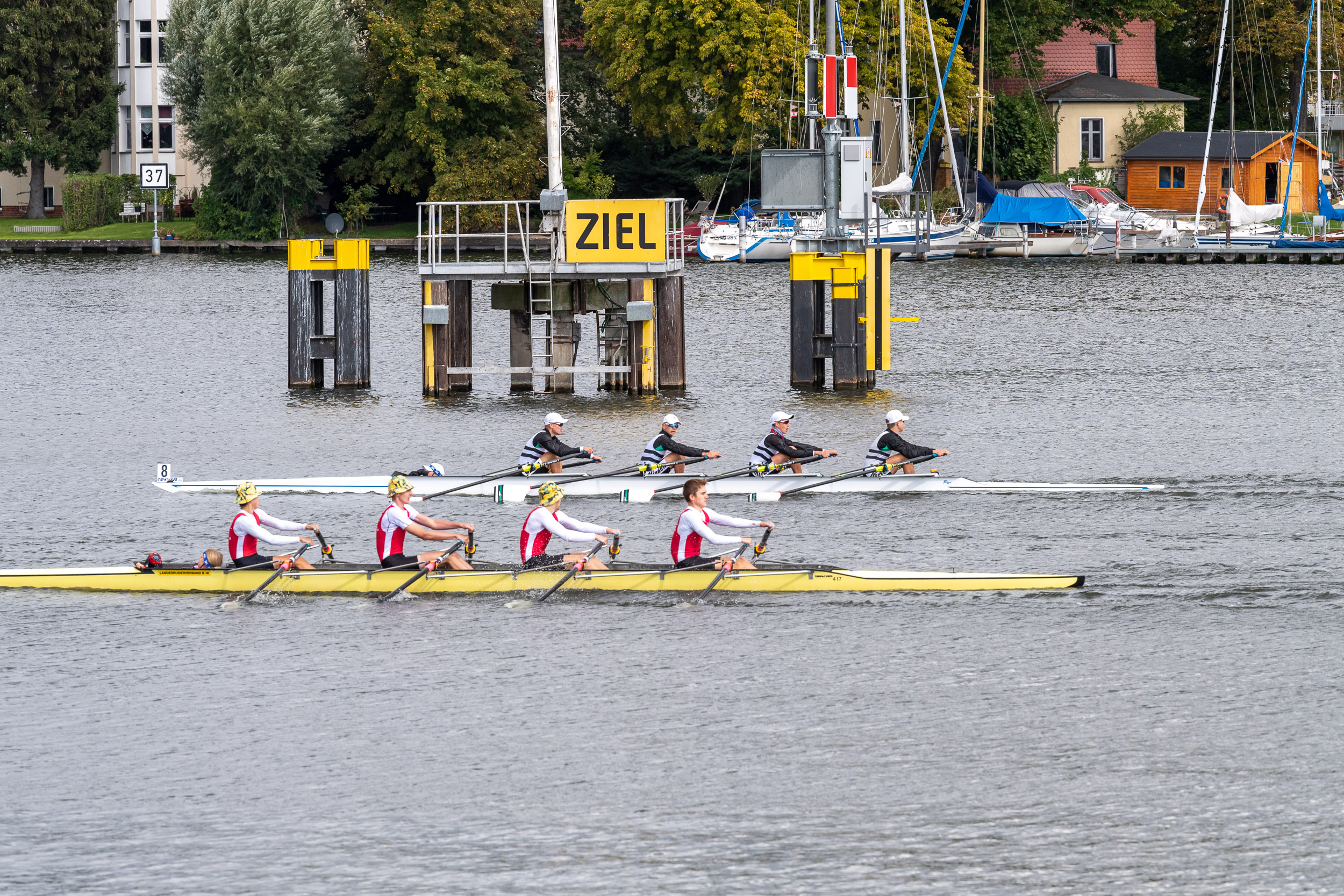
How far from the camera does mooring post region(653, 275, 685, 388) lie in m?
40.2

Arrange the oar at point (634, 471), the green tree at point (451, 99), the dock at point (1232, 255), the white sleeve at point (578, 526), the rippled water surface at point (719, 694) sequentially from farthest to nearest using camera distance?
1. the green tree at point (451, 99)
2. the dock at point (1232, 255)
3. the oar at point (634, 471)
4. the white sleeve at point (578, 526)
5. the rippled water surface at point (719, 694)

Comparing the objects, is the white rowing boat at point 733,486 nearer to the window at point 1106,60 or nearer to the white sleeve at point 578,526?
the white sleeve at point 578,526

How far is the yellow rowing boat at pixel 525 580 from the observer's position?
23.3 m

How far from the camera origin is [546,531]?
23.9 meters

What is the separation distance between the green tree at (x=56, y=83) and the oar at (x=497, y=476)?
73.9 metres

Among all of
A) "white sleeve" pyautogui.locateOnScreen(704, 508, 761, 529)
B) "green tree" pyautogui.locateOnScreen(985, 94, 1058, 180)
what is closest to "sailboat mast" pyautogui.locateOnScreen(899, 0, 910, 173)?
"green tree" pyautogui.locateOnScreen(985, 94, 1058, 180)

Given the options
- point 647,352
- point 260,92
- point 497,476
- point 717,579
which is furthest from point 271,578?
point 260,92

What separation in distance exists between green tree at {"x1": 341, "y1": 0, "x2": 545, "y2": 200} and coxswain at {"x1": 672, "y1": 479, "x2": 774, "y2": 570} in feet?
217

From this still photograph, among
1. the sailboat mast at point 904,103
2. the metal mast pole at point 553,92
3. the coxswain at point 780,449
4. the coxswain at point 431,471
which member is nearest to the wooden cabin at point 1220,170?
the sailboat mast at point 904,103

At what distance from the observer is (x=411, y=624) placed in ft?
74.9

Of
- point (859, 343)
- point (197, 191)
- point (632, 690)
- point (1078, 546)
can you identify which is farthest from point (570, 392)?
point (197, 191)

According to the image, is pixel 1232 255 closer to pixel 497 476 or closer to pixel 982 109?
pixel 982 109

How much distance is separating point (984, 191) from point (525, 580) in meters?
64.6

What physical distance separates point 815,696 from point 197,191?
8808 cm
